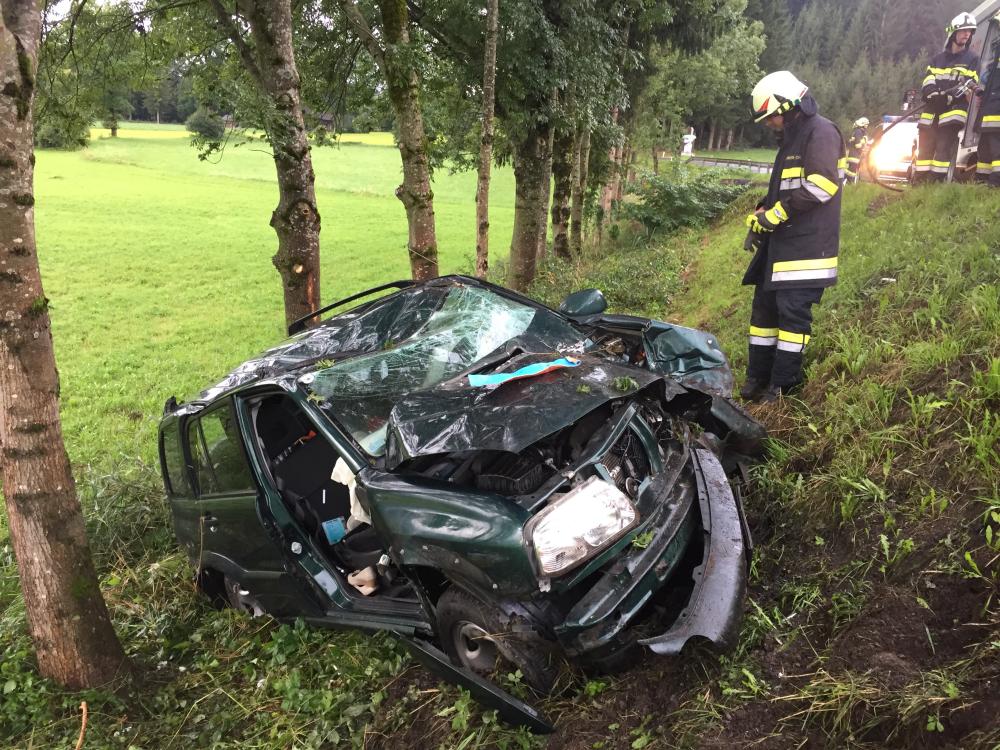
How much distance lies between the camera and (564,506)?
2320 millimetres

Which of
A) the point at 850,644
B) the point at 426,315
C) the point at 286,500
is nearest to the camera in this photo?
the point at 850,644

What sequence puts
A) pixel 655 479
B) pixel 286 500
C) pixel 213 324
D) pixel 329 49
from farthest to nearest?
1. pixel 213 324
2. pixel 329 49
3. pixel 286 500
4. pixel 655 479

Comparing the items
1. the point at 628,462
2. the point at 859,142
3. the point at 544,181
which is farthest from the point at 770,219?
the point at 859,142

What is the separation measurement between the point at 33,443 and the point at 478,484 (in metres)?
2.08

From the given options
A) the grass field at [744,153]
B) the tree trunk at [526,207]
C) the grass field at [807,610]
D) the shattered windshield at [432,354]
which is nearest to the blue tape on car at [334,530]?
the grass field at [807,610]

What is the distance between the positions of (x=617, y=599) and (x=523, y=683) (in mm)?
587

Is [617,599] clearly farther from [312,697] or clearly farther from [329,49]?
[329,49]

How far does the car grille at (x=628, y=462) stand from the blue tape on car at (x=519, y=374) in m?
0.44

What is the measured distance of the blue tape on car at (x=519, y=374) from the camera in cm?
289

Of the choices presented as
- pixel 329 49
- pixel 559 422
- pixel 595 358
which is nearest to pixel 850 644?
pixel 559 422

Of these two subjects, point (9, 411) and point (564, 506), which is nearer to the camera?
point (564, 506)

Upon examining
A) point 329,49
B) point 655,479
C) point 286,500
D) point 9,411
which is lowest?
point 286,500

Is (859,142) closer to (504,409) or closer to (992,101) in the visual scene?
(992,101)

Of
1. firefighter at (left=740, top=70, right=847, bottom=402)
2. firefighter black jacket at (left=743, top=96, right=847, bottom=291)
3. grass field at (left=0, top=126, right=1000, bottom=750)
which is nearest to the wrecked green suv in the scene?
grass field at (left=0, top=126, right=1000, bottom=750)
